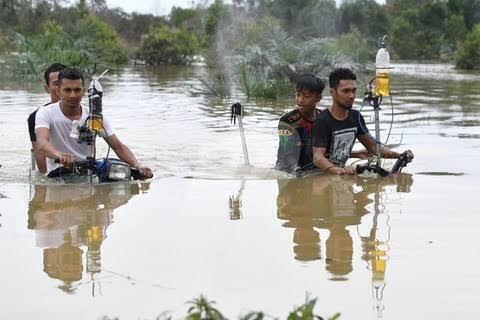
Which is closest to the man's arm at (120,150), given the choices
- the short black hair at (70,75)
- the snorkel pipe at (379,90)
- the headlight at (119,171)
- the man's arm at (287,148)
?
the headlight at (119,171)

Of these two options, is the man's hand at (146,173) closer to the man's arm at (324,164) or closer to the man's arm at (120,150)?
the man's arm at (120,150)

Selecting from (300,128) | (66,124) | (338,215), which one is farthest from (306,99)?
(66,124)

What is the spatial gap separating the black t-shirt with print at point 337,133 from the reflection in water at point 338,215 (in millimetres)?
244

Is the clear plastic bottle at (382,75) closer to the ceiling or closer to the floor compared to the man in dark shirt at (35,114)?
closer to the ceiling

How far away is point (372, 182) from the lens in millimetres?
8164

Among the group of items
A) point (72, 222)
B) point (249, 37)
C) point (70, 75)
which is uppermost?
point (249, 37)

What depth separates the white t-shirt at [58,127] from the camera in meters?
7.85

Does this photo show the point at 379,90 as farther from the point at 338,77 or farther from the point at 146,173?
the point at 146,173

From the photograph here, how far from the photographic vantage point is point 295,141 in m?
8.50

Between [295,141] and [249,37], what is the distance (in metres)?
19.4

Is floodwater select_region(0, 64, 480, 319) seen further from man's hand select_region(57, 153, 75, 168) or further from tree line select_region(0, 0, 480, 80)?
tree line select_region(0, 0, 480, 80)

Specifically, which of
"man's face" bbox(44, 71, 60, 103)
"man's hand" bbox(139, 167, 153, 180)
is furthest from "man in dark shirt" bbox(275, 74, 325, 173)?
"man's face" bbox(44, 71, 60, 103)

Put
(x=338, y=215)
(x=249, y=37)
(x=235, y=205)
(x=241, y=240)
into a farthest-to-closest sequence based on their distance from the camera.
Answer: (x=249, y=37) → (x=235, y=205) → (x=338, y=215) → (x=241, y=240)

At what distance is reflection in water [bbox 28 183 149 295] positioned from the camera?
483cm
